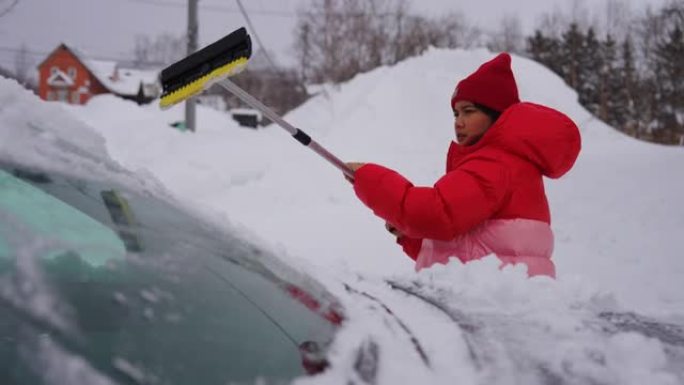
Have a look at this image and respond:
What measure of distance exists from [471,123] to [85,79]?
137ft

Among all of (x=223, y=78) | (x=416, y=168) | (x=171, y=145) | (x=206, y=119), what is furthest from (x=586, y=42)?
(x=223, y=78)

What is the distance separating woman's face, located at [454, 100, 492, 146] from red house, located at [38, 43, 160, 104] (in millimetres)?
26480

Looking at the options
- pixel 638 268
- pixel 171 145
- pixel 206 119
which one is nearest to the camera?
pixel 638 268

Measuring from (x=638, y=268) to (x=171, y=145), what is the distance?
723 centimetres

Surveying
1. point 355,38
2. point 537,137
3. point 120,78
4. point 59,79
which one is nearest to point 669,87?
point 355,38

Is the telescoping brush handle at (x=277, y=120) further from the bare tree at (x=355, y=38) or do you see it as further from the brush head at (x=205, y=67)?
the bare tree at (x=355, y=38)

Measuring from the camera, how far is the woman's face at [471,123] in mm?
2176

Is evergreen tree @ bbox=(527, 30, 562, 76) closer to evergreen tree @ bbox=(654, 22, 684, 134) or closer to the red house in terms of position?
evergreen tree @ bbox=(654, 22, 684, 134)

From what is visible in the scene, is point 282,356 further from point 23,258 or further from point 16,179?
point 16,179

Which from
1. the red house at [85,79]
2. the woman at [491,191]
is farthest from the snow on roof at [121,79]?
the woman at [491,191]

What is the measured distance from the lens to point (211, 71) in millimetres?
2127

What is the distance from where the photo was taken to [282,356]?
3.36 ft

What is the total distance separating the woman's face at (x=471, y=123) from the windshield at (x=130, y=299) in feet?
3.47

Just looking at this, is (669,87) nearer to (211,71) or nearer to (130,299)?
(211,71)
